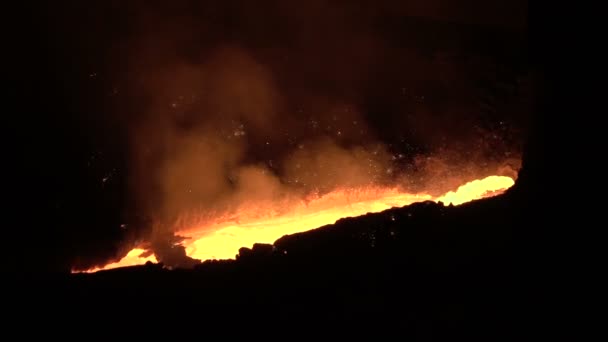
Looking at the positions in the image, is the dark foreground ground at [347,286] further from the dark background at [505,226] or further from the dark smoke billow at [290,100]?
the dark smoke billow at [290,100]

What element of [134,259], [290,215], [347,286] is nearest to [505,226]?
[347,286]

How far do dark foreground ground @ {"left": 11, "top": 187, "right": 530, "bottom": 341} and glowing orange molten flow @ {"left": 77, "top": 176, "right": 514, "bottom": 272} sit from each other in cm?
142

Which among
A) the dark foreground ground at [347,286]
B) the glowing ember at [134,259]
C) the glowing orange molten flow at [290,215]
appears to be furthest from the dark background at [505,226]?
the glowing orange molten flow at [290,215]

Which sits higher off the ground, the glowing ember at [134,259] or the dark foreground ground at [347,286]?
the glowing ember at [134,259]

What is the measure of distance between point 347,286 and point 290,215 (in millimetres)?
2333

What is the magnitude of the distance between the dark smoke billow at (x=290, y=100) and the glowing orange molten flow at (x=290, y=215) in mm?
139

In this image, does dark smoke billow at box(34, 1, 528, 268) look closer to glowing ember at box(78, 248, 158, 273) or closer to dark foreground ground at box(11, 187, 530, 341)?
glowing ember at box(78, 248, 158, 273)

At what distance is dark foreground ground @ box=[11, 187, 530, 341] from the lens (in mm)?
3066

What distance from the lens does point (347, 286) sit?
3.30 metres

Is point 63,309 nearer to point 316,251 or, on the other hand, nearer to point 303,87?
point 316,251

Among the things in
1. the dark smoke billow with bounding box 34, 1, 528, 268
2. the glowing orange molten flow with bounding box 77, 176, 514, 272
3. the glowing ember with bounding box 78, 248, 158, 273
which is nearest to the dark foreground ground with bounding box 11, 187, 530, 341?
the glowing orange molten flow with bounding box 77, 176, 514, 272

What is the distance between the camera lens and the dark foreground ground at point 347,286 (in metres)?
3.07

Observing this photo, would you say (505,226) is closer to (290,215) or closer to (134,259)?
(290,215)

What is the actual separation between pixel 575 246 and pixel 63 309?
3.20m
